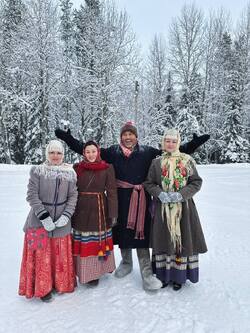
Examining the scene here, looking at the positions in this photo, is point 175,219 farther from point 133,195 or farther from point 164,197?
point 133,195

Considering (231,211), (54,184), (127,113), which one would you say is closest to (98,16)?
(127,113)

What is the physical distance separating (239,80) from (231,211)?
72.9ft

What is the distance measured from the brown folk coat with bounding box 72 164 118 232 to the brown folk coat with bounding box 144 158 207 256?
0.43 m

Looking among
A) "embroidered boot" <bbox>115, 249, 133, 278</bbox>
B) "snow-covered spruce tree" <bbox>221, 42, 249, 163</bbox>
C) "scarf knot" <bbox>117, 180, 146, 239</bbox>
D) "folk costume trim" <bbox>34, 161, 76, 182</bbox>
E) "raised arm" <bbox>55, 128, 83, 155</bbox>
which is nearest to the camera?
"folk costume trim" <bbox>34, 161, 76, 182</bbox>

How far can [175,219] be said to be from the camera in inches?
145

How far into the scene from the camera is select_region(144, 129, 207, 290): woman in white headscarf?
366 cm

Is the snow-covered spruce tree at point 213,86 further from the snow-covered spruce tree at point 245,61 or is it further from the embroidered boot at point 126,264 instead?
the embroidered boot at point 126,264

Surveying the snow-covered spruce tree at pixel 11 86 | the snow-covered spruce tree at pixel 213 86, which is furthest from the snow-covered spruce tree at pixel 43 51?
the snow-covered spruce tree at pixel 213 86

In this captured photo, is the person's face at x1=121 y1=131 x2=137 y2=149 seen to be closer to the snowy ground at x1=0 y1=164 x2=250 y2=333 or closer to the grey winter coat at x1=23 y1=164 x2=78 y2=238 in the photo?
the grey winter coat at x1=23 y1=164 x2=78 y2=238

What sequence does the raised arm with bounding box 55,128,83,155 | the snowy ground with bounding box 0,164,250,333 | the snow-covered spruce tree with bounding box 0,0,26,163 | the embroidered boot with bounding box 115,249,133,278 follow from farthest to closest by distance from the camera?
the snow-covered spruce tree with bounding box 0,0,26,163 < the embroidered boot with bounding box 115,249,133,278 < the raised arm with bounding box 55,128,83,155 < the snowy ground with bounding box 0,164,250,333

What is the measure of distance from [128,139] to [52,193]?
1120 millimetres

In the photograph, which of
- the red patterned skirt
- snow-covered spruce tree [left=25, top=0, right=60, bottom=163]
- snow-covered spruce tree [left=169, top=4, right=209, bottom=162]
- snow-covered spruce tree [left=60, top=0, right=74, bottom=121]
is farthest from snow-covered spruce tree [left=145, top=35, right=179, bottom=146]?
the red patterned skirt

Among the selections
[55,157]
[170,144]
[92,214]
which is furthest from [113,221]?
[170,144]

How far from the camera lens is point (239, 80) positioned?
2753cm
